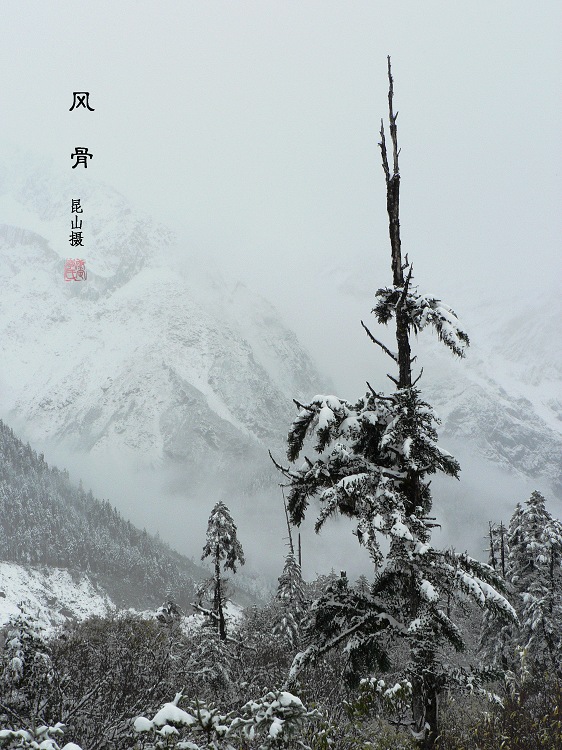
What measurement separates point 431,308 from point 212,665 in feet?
65.4

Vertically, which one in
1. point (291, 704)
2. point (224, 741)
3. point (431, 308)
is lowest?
point (224, 741)

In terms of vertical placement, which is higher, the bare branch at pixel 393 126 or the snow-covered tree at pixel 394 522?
the bare branch at pixel 393 126

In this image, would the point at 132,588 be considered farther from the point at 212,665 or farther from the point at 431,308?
the point at 431,308

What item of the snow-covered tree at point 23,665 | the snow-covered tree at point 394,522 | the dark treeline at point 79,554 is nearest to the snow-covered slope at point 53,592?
the dark treeline at point 79,554

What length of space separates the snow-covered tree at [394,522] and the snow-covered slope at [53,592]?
152 metres

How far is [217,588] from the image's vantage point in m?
24.5

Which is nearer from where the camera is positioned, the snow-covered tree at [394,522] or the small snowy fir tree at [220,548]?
the snow-covered tree at [394,522]

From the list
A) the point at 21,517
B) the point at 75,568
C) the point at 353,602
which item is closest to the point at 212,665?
the point at 353,602

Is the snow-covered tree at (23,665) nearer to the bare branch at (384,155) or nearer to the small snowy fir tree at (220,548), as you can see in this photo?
the bare branch at (384,155)

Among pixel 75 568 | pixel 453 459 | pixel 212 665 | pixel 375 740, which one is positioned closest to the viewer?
pixel 453 459

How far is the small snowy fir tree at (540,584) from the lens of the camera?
83.9ft

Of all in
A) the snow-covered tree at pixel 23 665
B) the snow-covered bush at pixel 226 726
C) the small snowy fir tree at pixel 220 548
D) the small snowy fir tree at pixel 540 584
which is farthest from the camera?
the small snowy fir tree at pixel 540 584

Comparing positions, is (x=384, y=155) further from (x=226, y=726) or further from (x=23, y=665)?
(x=23, y=665)

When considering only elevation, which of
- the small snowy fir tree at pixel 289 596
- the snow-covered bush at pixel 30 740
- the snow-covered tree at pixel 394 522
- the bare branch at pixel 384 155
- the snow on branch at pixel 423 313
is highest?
the bare branch at pixel 384 155
